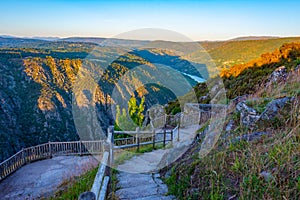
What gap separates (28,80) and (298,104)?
5592cm

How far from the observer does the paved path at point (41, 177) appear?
7328 mm

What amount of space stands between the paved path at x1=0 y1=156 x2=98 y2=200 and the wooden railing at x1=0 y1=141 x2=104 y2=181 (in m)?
0.28

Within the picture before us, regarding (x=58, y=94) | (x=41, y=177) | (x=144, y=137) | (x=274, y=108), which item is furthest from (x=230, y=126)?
(x=58, y=94)

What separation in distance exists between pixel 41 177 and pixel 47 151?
8.79 feet

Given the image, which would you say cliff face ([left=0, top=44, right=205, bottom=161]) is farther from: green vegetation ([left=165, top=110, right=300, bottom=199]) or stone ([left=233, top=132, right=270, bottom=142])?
green vegetation ([left=165, top=110, right=300, bottom=199])

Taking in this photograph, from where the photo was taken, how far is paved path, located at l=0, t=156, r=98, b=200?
7.33m

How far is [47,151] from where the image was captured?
1130 cm

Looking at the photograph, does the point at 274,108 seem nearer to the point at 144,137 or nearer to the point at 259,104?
the point at 259,104

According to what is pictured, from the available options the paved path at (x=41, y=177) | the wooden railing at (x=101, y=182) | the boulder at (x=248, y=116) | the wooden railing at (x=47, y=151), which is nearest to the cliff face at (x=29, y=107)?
the wooden railing at (x=47, y=151)

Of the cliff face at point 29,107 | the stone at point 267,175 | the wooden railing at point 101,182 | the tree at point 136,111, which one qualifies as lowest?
the cliff face at point 29,107

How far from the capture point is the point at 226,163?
2926mm

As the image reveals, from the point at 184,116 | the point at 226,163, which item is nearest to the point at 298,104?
the point at 226,163

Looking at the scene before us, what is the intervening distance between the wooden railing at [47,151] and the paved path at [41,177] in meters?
0.28

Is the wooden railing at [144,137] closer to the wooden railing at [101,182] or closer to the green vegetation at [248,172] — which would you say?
the wooden railing at [101,182]
